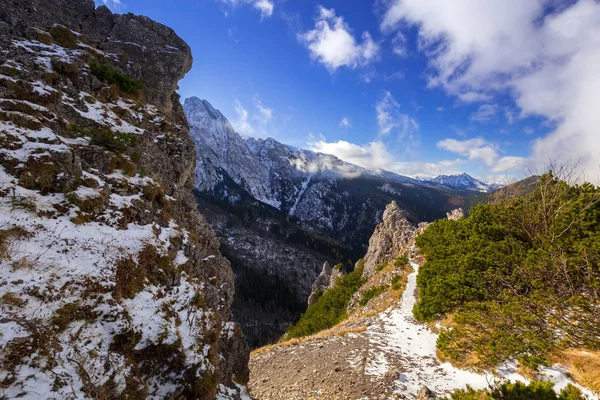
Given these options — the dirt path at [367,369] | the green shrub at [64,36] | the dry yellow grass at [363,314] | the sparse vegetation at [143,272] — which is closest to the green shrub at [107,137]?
the sparse vegetation at [143,272]

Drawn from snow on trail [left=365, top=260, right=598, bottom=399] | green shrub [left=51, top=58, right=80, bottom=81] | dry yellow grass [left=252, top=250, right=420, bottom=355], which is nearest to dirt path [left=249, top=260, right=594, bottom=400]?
snow on trail [left=365, top=260, right=598, bottom=399]

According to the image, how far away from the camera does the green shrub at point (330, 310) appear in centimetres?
3212

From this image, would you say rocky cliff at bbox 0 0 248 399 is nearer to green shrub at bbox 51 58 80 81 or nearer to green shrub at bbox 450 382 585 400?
green shrub at bbox 51 58 80 81

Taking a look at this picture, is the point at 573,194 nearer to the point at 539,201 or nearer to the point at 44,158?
the point at 539,201

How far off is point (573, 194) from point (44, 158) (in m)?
26.5

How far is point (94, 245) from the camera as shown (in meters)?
7.52

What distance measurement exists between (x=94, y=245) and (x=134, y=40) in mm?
22696

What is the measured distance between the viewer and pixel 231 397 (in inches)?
310

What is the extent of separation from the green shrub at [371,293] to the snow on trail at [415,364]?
20.3 ft

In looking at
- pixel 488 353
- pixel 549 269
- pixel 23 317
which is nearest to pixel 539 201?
pixel 549 269

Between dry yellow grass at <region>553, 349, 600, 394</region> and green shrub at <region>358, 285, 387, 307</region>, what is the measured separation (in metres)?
17.4

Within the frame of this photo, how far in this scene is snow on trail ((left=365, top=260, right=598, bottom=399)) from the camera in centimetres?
1035

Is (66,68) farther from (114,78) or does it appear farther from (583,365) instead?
(583,365)

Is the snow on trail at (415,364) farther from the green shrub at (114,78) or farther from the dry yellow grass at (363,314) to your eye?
the green shrub at (114,78)
